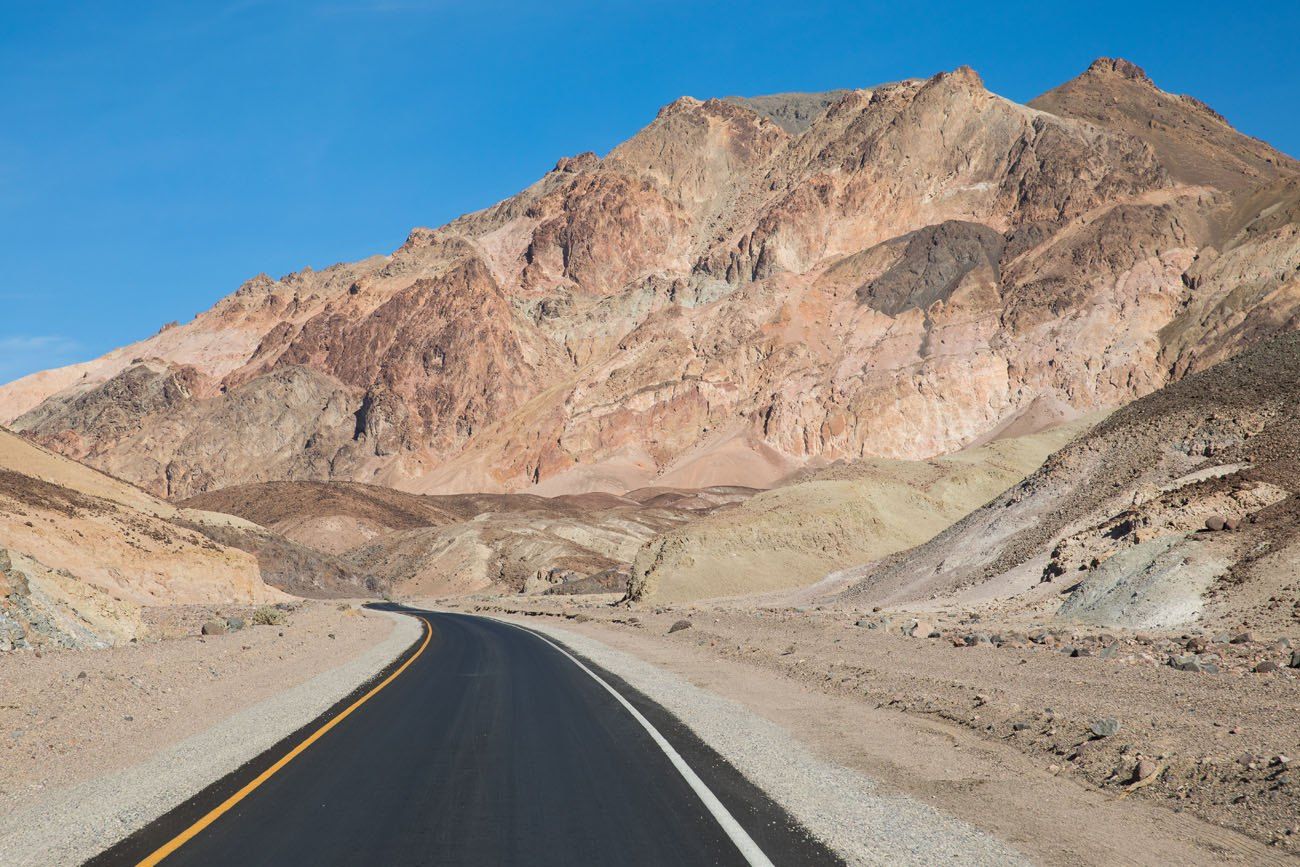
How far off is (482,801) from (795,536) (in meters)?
54.6

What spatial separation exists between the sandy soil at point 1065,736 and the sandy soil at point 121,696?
857cm

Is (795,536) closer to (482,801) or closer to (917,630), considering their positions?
(917,630)

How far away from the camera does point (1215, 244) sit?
161 m

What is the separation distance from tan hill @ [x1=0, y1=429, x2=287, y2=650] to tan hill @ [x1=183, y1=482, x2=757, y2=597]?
2923cm


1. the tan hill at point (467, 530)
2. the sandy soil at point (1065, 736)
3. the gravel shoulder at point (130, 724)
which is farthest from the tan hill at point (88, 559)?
the tan hill at point (467, 530)

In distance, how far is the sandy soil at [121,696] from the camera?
37.1 feet

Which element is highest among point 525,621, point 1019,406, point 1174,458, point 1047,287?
point 1047,287

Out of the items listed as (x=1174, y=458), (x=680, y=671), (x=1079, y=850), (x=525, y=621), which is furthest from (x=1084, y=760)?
(x=525, y=621)

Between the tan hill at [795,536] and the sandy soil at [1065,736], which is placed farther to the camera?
the tan hill at [795,536]

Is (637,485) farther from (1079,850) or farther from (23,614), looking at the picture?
(1079,850)

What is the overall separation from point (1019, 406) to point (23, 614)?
15767 centimetres

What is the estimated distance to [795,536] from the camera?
6275 centimetres

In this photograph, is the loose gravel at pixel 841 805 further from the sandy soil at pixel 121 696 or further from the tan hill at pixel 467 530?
the tan hill at pixel 467 530

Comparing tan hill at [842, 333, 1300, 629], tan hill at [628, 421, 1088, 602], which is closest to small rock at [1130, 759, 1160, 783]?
tan hill at [842, 333, 1300, 629]
